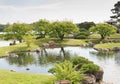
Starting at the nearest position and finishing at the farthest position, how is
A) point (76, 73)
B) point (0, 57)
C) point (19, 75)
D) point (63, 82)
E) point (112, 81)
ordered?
point (63, 82) < point (76, 73) < point (19, 75) < point (112, 81) < point (0, 57)

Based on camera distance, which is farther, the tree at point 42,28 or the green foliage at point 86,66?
the tree at point 42,28

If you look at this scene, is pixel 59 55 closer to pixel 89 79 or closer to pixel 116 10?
pixel 89 79

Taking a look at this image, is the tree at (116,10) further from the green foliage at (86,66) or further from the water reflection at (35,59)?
the green foliage at (86,66)

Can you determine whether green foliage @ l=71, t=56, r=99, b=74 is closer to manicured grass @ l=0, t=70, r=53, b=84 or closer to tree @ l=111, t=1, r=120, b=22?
manicured grass @ l=0, t=70, r=53, b=84

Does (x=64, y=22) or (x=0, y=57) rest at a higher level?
(x=64, y=22)

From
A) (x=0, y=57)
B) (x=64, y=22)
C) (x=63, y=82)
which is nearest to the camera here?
(x=63, y=82)

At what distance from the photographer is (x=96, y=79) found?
28016 millimetres

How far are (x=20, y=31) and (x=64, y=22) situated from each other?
14626 mm

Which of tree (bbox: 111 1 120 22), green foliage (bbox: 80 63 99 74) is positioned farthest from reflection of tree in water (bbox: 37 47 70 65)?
tree (bbox: 111 1 120 22)

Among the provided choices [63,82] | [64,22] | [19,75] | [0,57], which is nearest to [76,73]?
[63,82]

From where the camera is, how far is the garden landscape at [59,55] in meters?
24.8

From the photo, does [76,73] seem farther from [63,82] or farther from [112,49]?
[112,49]

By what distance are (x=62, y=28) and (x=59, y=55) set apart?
27.4 metres

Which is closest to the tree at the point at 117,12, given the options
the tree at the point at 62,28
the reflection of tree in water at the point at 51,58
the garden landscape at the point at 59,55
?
the garden landscape at the point at 59,55
